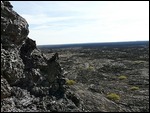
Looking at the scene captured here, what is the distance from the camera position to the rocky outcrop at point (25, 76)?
24016mm

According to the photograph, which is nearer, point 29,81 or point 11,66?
point 11,66

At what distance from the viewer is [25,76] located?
1034 inches

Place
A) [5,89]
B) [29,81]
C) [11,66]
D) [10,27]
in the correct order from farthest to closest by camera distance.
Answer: [29,81], [10,27], [11,66], [5,89]

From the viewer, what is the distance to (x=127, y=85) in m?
48.6

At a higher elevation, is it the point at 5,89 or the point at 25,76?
the point at 25,76

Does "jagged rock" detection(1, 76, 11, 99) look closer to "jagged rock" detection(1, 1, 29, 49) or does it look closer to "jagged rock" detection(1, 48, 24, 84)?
"jagged rock" detection(1, 48, 24, 84)

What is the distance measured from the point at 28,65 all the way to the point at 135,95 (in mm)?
17965

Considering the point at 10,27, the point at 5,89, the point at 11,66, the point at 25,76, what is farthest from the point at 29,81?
the point at 10,27

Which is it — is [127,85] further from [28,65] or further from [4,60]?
[4,60]

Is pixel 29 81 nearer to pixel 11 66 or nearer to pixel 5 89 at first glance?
pixel 11 66

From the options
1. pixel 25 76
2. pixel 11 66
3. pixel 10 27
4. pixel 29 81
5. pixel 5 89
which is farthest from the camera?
pixel 29 81

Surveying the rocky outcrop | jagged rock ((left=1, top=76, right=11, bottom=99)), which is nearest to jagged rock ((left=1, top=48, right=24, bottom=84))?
the rocky outcrop

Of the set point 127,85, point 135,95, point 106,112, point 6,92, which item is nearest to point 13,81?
point 6,92

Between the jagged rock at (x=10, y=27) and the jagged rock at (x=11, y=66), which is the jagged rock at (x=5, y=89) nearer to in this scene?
the jagged rock at (x=11, y=66)
